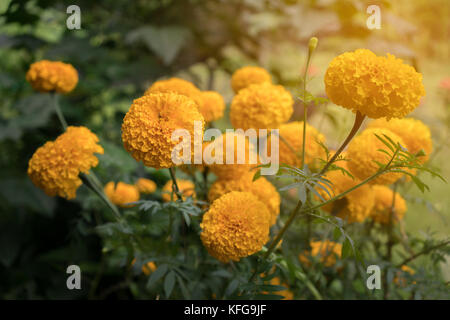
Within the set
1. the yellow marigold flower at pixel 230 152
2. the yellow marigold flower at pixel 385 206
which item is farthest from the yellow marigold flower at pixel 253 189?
the yellow marigold flower at pixel 385 206

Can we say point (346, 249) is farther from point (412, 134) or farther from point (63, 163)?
point (63, 163)

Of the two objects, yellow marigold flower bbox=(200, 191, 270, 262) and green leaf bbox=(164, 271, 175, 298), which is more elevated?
yellow marigold flower bbox=(200, 191, 270, 262)

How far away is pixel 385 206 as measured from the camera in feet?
2.37

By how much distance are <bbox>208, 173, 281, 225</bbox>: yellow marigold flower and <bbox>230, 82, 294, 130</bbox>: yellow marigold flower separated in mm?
98

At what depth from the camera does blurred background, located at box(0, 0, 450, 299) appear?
121 cm

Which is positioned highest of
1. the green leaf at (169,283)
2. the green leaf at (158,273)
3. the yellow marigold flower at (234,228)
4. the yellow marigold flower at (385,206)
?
the yellow marigold flower at (234,228)

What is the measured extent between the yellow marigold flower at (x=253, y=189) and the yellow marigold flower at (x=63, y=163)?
0.71ft

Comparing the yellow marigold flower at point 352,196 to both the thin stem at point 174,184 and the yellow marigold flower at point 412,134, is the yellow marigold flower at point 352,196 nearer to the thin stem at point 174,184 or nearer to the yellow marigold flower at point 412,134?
the yellow marigold flower at point 412,134

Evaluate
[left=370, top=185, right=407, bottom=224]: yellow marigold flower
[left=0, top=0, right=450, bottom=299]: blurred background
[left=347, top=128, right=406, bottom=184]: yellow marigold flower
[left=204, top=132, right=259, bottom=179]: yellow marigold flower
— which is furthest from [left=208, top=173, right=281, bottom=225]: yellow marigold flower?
[left=0, top=0, right=450, bottom=299]: blurred background

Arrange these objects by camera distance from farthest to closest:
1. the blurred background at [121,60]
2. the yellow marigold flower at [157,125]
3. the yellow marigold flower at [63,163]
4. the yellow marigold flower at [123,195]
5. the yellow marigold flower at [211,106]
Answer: the blurred background at [121,60], the yellow marigold flower at [123,195], the yellow marigold flower at [211,106], the yellow marigold flower at [63,163], the yellow marigold flower at [157,125]

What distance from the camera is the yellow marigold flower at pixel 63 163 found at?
566mm

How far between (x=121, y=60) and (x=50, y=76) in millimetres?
873

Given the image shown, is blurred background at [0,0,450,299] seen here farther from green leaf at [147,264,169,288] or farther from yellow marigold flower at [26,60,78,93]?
green leaf at [147,264,169,288]

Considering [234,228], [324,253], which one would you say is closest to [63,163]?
[234,228]
